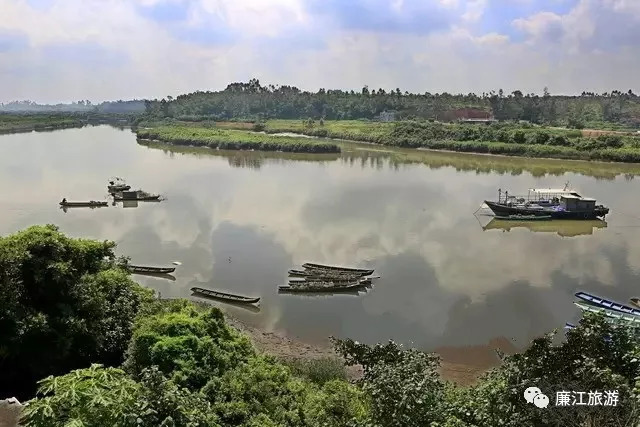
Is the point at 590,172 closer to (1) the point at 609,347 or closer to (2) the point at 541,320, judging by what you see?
(2) the point at 541,320

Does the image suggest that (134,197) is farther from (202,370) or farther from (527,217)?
(202,370)

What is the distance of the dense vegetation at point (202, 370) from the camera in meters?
4.25

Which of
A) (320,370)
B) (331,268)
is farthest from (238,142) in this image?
(320,370)

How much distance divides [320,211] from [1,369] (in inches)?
726

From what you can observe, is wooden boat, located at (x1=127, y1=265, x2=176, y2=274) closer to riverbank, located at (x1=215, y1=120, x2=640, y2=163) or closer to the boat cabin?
the boat cabin

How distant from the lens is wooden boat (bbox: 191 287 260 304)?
15.8 meters

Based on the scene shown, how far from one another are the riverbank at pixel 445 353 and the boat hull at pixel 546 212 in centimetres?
1272

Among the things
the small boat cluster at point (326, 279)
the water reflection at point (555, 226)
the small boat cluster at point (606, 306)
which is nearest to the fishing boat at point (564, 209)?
the water reflection at point (555, 226)

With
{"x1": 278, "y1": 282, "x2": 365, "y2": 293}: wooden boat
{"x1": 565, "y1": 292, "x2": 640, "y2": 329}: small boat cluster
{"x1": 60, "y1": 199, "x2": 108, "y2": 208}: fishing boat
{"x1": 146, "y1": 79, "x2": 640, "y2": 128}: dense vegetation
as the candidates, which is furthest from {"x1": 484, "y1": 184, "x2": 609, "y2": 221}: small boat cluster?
{"x1": 146, "y1": 79, "x2": 640, "y2": 128}: dense vegetation

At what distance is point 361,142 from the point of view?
62938 millimetres

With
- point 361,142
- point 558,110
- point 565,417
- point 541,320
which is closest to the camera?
point 565,417

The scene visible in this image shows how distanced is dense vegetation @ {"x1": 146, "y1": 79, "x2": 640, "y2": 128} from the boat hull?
46.2 metres

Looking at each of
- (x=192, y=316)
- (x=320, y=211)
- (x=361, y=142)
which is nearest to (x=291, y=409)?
(x=192, y=316)

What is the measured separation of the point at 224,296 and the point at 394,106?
79329mm
